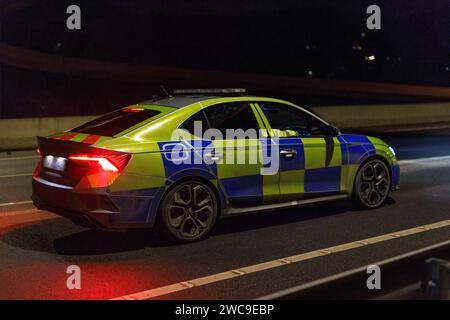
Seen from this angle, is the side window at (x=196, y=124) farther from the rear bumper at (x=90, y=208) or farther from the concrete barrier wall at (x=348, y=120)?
the concrete barrier wall at (x=348, y=120)

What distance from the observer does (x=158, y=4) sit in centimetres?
5003

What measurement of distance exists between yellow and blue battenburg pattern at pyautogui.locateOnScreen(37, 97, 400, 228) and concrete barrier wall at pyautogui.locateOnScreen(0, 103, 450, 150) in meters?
10.8

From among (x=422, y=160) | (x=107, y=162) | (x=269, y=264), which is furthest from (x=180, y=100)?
(x=422, y=160)

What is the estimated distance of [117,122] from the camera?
6266 mm

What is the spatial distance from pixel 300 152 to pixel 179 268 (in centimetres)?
222

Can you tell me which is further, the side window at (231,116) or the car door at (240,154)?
Answer: the side window at (231,116)

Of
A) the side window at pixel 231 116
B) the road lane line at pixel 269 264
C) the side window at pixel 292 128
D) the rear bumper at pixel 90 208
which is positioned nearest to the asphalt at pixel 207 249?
the road lane line at pixel 269 264

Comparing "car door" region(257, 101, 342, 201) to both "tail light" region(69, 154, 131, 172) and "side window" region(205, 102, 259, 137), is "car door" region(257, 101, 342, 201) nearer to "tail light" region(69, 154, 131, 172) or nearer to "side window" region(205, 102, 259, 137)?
"side window" region(205, 102, 259, 137)

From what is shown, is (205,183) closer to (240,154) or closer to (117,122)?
(240,154)

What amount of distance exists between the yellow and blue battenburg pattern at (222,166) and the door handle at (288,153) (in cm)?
2

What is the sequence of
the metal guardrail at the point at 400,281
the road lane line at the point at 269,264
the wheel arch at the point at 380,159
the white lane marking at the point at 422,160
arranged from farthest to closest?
1. the white lane marking at the point at 422,160
2. the wheel arch at the point at 380,159
3. the road lane line at the point at 269,264
4. the metal guardrail at the point at 400,281

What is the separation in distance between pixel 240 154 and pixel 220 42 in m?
62.2

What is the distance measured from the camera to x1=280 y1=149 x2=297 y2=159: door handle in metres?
6.61

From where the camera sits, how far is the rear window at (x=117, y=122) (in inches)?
237
